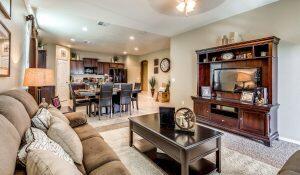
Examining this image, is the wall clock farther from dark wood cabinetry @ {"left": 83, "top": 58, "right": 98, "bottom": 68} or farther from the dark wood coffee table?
the dark wood coffee table

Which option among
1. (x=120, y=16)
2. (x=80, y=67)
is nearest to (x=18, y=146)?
(x=120, y=16)

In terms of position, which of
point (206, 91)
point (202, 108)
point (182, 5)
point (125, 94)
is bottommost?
point (202, 108)

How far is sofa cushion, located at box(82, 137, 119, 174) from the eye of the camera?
131 centimetres

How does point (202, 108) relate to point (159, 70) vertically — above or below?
below

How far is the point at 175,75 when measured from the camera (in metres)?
5.58

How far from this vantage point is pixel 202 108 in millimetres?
4031

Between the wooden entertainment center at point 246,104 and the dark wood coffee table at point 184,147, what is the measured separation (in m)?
1.54

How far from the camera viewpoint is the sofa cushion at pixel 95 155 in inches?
51.4

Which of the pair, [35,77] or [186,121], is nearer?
[186,121]

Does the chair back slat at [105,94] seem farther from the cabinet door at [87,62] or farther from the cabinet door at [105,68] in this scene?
the cabinet door at [105,68]

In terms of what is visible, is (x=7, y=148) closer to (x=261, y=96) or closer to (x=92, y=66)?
(x=261, y=96)

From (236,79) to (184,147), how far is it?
2754mm

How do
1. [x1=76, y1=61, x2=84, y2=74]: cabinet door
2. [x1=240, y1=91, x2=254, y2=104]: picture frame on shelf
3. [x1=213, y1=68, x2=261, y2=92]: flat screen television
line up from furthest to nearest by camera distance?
1. [x1=76, y1=61, x2=84, y2=74]: cabinet door
2. [x1=213, y1=68, x2=261, y2=92]: flat screen television
3. [x1=240, y1=91, x2=254, y2=104]: picture frame on shelf

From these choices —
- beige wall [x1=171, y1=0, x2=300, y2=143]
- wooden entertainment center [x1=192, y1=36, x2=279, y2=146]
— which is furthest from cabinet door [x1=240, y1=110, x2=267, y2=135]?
beige wall [x1=171, y1=0, x2=300, y2=143]
